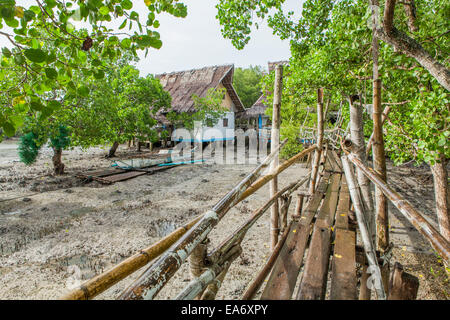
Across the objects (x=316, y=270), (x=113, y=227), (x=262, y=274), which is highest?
(x=316, y=270)

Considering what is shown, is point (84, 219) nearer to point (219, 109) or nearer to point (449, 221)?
point (449, 221)

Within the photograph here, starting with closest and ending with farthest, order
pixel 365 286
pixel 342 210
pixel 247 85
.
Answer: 1. pixel 365 286
2. pixel 342 210
3. pixel 247 85

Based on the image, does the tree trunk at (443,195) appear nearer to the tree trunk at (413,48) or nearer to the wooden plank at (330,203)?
the wooden plank at (330,203)

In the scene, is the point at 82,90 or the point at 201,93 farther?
the point at 201,93

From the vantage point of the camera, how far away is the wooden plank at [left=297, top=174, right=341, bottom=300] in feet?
4.70

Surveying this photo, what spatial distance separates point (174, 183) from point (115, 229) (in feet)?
14.3

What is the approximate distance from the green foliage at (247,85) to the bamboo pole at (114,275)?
28.1 m

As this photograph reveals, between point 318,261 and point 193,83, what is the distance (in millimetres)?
20351

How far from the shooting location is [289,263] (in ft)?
5.85

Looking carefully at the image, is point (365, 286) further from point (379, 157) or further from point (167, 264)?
point (167, 264)

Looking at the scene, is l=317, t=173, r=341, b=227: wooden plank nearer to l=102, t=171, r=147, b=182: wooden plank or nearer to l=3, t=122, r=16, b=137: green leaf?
l=3, t=122, r=16, b=137: green leaf

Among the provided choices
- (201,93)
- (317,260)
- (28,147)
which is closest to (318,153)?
(317,260)

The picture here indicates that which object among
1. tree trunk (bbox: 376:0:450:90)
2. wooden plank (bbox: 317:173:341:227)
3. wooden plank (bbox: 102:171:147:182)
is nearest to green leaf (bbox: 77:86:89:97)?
wooden plank (bbox: 317:173:341:227)

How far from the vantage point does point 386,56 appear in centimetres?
338
